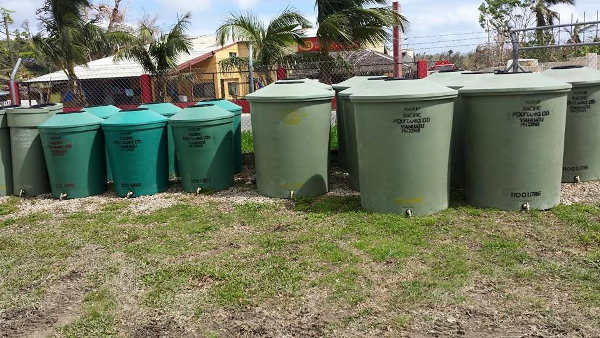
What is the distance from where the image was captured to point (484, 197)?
5.99 metres

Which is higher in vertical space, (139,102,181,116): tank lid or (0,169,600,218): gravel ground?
(139,102,181,116): tank lid

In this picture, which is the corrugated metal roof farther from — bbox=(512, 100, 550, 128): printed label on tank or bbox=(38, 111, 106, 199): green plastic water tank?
bbox=(512, 100, 550, 128): printed label on tank

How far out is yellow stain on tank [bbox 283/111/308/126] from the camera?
671cm

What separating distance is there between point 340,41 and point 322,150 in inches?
305

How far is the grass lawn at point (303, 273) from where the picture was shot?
148 inches

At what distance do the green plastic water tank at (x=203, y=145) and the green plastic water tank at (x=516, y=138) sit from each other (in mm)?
3285

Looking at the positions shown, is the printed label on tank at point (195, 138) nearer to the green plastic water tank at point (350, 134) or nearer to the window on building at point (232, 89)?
the green plastic water tank at point (350, 134)

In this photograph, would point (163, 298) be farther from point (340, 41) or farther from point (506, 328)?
point (340, 41)

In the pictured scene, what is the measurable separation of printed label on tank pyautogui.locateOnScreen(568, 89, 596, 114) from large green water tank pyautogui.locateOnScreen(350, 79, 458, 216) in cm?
204

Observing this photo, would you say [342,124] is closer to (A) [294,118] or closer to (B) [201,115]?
(A) [294,118]

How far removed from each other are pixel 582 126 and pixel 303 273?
445 cm

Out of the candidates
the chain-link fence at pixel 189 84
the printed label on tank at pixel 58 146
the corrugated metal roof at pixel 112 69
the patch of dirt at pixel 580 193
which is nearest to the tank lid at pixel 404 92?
the patch of dirt at pixel 580 193

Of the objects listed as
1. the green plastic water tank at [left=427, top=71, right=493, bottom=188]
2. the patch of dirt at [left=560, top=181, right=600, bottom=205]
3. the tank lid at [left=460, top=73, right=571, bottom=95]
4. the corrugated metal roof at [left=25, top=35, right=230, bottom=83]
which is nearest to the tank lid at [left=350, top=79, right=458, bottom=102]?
the tank lid at [left=460, top=73, right=571, bottom=95]

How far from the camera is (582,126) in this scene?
22.5 feet
